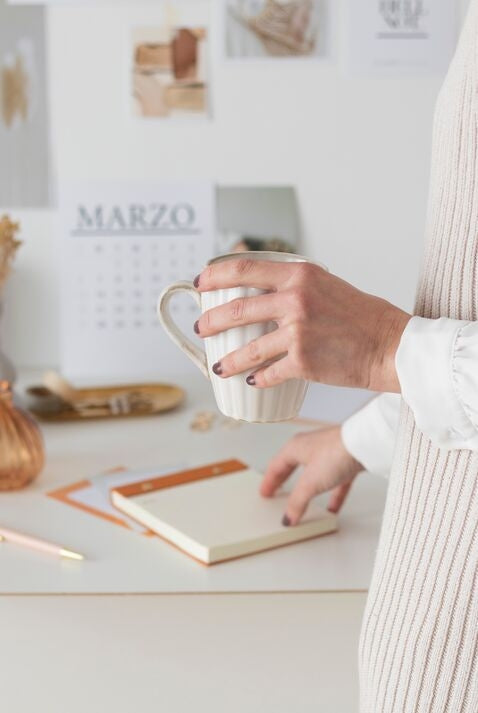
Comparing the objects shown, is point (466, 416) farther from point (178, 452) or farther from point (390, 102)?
point (390, 102)

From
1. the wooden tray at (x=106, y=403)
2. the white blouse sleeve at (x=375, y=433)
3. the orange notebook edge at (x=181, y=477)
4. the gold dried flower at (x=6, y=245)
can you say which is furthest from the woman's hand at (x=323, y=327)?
the wooden tray at (x=106, y=403)

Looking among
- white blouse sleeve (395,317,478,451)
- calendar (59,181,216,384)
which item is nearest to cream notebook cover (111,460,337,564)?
white blouse sleeve (395,317,478,451)

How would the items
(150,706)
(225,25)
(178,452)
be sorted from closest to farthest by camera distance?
(150,706) → (178,452) → (225,25)

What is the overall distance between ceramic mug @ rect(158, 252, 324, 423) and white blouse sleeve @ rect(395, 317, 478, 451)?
0.10 meters

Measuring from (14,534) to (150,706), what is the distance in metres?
0.19

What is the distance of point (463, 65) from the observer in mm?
654

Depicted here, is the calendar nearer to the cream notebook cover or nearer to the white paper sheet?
the white paper sheet

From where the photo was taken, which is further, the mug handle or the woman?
the mug handle

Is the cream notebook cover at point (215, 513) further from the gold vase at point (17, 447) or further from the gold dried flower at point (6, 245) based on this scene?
the gold dried flower at point (6, 245)

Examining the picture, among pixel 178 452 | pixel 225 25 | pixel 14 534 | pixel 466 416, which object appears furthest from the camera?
pixel 225 25

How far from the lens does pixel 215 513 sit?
881mm

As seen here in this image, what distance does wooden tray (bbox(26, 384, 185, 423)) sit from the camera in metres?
1.17

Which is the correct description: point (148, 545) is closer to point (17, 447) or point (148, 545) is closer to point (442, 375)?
point (17, 447)

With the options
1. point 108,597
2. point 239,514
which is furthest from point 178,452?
point 108,597
